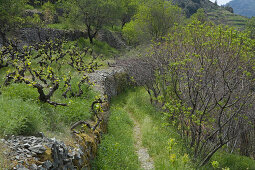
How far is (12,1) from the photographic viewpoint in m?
19.4

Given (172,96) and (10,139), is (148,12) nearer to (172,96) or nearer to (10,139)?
(172,96)

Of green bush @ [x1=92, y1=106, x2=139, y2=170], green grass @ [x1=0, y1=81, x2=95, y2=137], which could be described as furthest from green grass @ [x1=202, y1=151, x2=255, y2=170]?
green grass @ [x1=0, y1=81, x2=95, y2=137]

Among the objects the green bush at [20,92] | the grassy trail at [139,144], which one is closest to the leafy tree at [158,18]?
the grassy trail at [139,144]

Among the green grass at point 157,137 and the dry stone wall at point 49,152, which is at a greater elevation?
the dry stone wall at point 49,152

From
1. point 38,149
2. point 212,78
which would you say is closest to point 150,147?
point 212,78

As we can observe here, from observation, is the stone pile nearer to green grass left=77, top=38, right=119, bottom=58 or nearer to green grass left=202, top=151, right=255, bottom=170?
green grass left=202, top=151, right=255, bottom=170

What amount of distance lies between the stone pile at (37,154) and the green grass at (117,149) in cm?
210

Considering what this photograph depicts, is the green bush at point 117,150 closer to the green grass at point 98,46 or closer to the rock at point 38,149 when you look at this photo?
the rock at point 38,149

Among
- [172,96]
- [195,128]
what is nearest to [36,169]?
[195,128]

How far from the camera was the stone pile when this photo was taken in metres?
4.09

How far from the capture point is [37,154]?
4.49 metres

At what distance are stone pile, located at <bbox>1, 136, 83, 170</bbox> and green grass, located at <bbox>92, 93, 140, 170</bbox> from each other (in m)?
2.10

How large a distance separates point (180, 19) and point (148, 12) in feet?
14.7

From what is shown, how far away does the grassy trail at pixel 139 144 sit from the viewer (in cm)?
756
